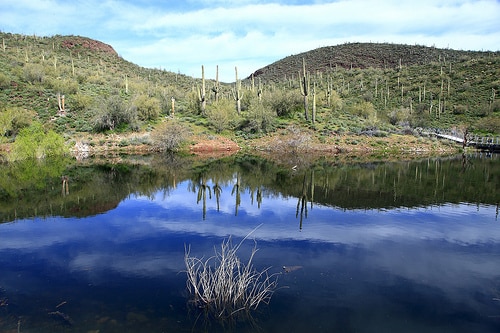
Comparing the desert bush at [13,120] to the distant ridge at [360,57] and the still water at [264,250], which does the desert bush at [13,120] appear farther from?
the distant ridge at [360,57]

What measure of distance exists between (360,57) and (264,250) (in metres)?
104

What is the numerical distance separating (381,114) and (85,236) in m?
54.3

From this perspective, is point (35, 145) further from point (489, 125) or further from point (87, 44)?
point (87, 44)

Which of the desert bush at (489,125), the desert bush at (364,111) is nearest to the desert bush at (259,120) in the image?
the desert bush at (364,111)

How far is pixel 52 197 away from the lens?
58.6ft

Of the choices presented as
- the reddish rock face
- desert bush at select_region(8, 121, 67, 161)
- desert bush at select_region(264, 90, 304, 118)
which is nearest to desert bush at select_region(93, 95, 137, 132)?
desert bush at select_region(8, 121, 67, 161)

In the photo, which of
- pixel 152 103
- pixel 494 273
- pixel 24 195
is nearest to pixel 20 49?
pixel 152 103

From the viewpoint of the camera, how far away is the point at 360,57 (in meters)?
105

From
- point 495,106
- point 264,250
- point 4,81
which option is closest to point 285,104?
point 495,106

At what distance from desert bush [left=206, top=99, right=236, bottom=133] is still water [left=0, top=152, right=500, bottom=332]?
20.5 metres

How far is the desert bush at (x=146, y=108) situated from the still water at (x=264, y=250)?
855 inches

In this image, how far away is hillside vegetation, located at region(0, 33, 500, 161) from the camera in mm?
40781

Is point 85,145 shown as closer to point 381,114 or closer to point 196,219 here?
point 196,219

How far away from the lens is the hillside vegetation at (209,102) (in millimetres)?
40781
